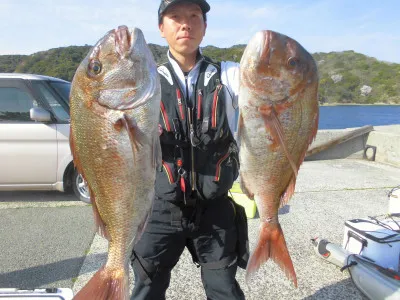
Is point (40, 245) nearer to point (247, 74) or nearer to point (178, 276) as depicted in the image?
point (178, 276)

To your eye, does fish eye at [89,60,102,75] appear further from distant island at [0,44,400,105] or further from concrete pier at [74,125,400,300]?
Result: distant island at [0,44,400,105]

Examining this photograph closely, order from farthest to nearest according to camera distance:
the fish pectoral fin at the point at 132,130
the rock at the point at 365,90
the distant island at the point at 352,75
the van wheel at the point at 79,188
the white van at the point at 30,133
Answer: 1. the rock at the point at 365,90
2. the distant island at the point at 352,75
3. the van wheel at the point at 79,188
4. the white van at the point at 30,133
5. the fish pectoral fin at the point at 132,130

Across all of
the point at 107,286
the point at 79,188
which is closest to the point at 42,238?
the point at 79,188

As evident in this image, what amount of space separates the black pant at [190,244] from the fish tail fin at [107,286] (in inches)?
18.7

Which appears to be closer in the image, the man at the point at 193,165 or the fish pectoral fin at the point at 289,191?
the fish pectoral fin at the point at 289,191

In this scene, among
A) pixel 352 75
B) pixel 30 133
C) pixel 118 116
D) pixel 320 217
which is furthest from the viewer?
pixel 352 75

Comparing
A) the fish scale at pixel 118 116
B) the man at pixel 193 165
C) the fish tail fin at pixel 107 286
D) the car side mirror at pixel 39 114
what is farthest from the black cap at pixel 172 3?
the car side mirror at pixel 39 114

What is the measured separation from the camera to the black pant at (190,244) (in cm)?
229

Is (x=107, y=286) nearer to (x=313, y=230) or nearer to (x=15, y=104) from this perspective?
(x=313, y=230)

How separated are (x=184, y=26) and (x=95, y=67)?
70cm

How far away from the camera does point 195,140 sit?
2.12 meters

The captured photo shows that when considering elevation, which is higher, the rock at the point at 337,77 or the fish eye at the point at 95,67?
the rock at the point at 337,77

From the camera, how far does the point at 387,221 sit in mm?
4102

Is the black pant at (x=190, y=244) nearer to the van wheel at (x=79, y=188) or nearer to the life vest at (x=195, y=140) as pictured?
the life vest at (x=195, y=140)
